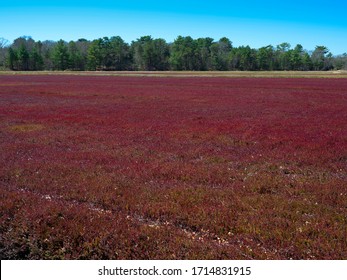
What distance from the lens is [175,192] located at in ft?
32.3

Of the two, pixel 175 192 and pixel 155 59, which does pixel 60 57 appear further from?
pixel 175 192

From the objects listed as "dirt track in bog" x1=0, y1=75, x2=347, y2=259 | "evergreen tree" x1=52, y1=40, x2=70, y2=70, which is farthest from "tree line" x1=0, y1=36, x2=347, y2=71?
"dirt track in bog" x1=0, y1=75, x2=347, y2=259

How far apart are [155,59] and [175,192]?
15256 centimetres

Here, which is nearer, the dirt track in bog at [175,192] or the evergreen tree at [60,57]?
the dirt track in bog at [175,192]

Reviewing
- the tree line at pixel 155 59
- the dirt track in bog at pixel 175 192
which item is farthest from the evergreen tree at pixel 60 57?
the dirt track in bog at pixel 175 192

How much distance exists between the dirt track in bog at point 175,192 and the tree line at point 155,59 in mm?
136953

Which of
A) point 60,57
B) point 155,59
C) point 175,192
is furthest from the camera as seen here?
point 155,59

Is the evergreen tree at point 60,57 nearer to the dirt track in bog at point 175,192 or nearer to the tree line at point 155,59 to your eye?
the tree line at point 155,59

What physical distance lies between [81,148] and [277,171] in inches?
345

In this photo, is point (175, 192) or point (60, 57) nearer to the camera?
A: point (175, 192)

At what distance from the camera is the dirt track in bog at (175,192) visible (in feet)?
22.5

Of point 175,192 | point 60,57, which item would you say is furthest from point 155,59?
point 175,192

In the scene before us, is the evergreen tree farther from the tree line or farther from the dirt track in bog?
the dirt track in bog
